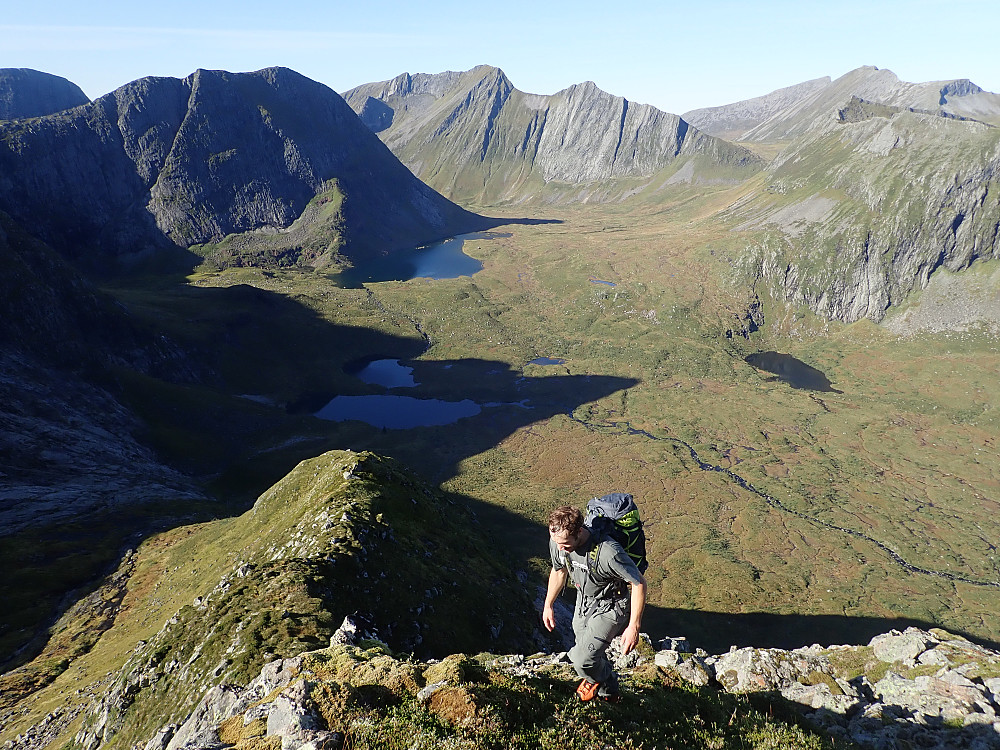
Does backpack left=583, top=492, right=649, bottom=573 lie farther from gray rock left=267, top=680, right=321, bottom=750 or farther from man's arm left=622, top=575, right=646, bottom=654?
gray rock left=267, top=680, right=321, bottom=750

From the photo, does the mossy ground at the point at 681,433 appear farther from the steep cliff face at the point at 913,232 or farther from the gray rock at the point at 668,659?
the gray rock at the point at 668,659

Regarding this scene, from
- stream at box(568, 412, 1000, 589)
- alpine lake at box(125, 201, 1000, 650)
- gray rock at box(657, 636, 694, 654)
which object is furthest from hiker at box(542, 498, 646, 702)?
stream at box(568, 412, 1000, 589)

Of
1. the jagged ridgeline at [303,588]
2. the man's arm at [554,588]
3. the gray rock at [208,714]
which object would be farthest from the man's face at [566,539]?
the jagged ridgeline at [303,588]

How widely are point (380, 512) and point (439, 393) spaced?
106 m

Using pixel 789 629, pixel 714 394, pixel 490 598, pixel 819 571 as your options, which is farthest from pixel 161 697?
pixel 714 394

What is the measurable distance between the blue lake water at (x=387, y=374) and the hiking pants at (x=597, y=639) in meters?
137

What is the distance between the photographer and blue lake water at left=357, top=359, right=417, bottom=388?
14700 centimetres

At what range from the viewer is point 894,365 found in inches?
6235

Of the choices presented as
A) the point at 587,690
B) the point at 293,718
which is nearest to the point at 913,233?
the point at 587,690

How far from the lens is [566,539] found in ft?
34.6

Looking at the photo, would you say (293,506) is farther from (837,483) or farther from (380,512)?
(837,483)

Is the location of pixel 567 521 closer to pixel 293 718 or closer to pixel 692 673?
pixel 293 718

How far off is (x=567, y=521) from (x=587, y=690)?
4386 millimetres

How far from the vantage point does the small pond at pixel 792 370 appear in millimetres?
152750
